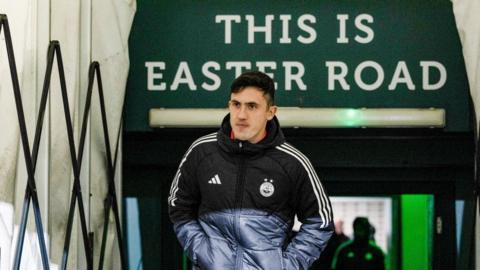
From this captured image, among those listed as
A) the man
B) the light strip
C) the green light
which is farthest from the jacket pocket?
the green light

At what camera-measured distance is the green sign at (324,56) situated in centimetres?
583

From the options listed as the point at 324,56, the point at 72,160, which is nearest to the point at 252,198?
the point at 72,160

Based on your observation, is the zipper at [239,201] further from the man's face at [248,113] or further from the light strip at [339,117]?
the light strip at [339,117]

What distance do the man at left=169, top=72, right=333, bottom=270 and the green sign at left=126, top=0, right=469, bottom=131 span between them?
1.45 metres

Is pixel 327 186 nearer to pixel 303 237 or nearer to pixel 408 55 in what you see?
pixel 408 55

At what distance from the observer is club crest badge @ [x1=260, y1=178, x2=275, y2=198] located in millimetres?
4328

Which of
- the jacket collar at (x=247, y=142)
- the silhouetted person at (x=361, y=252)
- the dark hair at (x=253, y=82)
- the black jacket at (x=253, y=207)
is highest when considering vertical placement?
the dark hair at (x=253, y=82)

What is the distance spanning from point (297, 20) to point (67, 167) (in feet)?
6.01

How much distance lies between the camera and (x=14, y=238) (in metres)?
4.44

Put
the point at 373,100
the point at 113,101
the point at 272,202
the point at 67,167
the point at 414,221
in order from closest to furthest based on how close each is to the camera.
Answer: the point at 272,202 < the point at 67,167 < the point at 113,101 < the point at 373,100 < the point at 414,221

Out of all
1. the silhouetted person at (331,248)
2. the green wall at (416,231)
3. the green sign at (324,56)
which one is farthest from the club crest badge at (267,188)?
the silhouetted person at (331,248)

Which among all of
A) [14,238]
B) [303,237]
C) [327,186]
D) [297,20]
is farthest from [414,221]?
[14,238]

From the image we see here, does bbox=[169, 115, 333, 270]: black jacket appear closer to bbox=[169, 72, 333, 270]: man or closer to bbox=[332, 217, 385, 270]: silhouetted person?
bbox=[169, 72, 333, 270]: man

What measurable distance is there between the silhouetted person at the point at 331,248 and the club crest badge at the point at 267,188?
225cm
